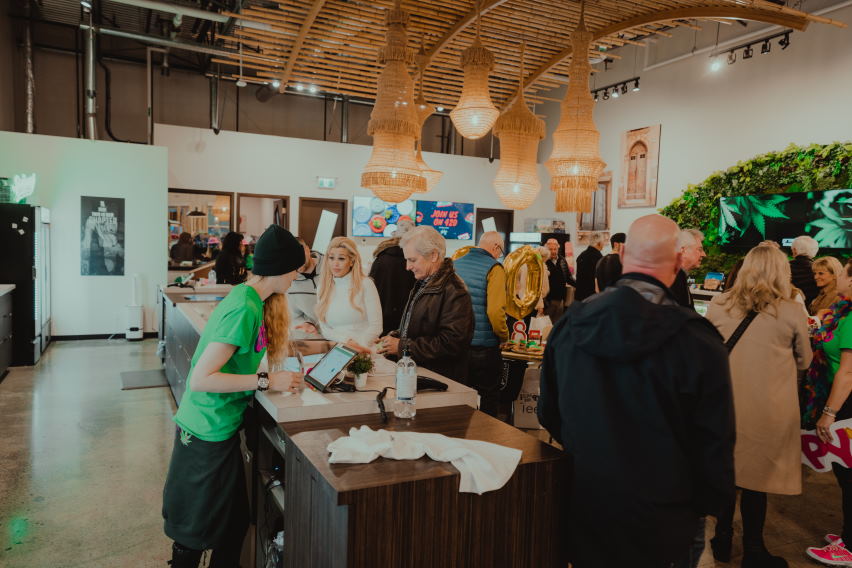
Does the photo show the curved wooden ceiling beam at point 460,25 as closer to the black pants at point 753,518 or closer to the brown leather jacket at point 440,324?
the brown leather jacket at point 440,324

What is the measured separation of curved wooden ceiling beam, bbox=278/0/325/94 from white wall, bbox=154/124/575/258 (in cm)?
195

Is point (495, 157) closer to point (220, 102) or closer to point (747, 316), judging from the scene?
point (220, 102)

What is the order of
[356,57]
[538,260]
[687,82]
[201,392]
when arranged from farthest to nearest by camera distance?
1. [687,82]
2. [356,57]
3. [538,260]
4. [201,392]

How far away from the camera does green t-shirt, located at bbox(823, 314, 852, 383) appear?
9.66 feet

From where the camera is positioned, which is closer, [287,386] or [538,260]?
[287,386]

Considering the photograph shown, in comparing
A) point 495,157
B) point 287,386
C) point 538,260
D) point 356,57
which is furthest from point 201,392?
point 495,157

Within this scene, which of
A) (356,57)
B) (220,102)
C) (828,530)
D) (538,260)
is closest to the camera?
(828,530)

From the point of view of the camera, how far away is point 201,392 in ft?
7.18

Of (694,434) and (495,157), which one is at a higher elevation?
(495,157)

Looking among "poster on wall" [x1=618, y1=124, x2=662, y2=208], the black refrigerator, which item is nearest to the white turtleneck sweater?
the black refrigerator

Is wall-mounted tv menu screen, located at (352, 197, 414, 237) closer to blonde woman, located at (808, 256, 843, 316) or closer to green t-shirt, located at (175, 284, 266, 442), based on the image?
blonde woman, located at (808, 256, 843, 316)

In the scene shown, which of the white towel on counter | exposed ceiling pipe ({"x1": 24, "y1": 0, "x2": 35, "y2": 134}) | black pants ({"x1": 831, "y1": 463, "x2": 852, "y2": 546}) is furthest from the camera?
exposed ceiling pipe ({"x1": 24, "y1": 0, "x2": 35, "y2": 134})

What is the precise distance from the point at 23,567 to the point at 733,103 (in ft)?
34.2

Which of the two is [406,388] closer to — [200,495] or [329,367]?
[329,367]
